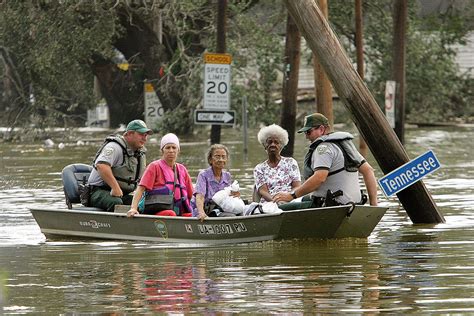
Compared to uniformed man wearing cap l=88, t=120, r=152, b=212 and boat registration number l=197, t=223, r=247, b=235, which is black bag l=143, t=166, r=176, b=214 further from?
boat registration number l=197, t=223, r=247, b=235

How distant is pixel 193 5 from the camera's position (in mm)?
41844

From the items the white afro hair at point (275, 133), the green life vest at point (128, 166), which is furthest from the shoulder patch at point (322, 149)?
the green life vest at point (128, 166)

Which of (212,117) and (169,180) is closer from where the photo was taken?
(169,180)

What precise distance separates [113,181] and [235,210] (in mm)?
1697

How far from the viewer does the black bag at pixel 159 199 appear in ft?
54.2

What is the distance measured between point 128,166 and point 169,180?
98cm

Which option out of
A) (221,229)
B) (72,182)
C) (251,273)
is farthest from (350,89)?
(251,273)

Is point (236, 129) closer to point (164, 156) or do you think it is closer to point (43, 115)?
point (43, 115)

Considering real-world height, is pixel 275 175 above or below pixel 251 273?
above

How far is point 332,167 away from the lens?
15.6m

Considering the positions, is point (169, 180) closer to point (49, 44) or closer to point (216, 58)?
point (216, 58)

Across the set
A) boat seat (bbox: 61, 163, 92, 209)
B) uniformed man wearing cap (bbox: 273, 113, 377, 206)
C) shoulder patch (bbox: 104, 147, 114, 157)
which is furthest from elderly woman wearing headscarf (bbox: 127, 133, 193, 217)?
boat seat (bbox: 61, 163, 92, 209)

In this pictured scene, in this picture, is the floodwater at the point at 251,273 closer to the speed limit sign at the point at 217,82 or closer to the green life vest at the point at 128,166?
the green life vest at the point at 128,166

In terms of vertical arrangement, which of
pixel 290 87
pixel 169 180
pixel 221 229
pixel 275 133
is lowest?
pixel 221 229
